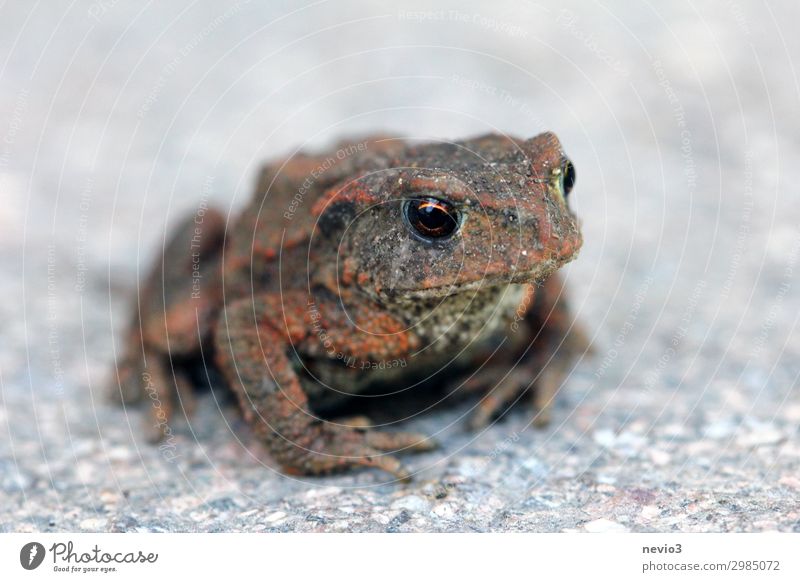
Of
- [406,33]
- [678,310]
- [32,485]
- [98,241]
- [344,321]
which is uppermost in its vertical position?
[406,33]

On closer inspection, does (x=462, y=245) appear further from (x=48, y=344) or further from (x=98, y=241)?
(x=98, y=241)

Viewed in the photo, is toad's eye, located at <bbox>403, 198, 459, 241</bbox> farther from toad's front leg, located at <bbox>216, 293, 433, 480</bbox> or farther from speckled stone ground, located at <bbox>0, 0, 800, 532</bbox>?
speckled stone ground, located at <bbox>0, 0, 800, 532</bbox>

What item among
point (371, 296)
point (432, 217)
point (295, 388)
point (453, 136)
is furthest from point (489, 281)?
point (453, 136)

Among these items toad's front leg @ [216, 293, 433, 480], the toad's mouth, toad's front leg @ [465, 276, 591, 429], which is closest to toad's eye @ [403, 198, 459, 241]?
the toad's mouth

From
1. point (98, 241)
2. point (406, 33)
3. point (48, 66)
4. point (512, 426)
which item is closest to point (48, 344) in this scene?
point (98, 241)

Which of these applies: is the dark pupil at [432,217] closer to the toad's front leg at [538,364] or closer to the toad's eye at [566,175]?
the toad's eye at [566,175]

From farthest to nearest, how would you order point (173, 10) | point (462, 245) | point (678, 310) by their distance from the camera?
point (173, 10) < point (678, 310) < point (462, 245)

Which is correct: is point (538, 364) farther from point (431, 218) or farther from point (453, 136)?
point (453, 136)
